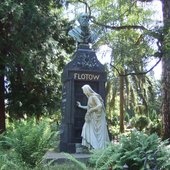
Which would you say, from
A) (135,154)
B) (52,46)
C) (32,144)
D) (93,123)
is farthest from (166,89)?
Result: (135,154)

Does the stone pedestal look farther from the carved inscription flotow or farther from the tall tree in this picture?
the tall tree

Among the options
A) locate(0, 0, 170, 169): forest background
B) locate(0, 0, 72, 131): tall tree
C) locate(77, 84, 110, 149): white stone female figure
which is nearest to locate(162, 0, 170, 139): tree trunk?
locate(0, 0, 170, 169): forest background

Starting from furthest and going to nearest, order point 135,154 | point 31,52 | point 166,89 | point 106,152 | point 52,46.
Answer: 1. point 52,46
2. point 31,52
3. point 166,89
4. point 106,152
5. point 135,154

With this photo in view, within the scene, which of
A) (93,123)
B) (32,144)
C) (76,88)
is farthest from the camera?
(76,88)

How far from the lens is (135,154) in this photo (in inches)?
251

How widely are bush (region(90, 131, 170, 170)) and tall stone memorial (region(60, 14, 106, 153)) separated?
5.93 m

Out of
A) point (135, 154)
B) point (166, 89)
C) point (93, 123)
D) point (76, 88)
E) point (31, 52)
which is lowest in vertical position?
point (135, 154)

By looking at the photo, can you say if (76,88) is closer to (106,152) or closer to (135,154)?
(106,152)

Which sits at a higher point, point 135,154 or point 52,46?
point 52,46

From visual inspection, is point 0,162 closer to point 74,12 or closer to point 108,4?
point 108,4

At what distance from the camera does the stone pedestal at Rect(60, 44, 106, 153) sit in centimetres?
1275

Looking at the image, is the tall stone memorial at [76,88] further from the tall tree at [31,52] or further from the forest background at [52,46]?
the tall tree at [31,52]

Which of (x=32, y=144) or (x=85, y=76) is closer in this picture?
(x=32, y=144)

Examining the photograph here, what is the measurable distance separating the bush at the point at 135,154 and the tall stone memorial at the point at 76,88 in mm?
5926
